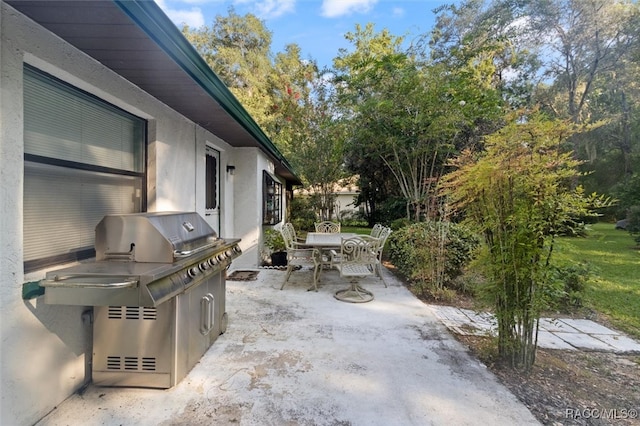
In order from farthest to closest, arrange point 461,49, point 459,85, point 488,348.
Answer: point 461,49 < point 459,85 < point 488,348

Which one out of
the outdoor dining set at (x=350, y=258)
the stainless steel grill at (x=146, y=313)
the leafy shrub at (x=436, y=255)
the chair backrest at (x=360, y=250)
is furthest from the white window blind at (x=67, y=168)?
the leafy shrub at (x=436, y=255)

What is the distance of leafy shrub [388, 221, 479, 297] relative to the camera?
16.0 ft

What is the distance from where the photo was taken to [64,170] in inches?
88.1

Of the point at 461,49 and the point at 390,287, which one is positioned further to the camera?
the point at 461,49

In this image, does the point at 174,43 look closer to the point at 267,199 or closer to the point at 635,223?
the point at 267,199

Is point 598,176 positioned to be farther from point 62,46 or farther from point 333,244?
point 62,46

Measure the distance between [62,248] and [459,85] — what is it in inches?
286

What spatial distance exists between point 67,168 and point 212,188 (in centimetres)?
350

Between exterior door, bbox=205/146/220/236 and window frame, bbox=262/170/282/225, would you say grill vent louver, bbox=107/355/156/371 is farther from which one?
window frame, bbox=262/170/282/225

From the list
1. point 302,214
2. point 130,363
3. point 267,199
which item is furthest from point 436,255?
point 302,214

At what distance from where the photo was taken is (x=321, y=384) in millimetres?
2395

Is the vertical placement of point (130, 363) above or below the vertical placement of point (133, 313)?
below

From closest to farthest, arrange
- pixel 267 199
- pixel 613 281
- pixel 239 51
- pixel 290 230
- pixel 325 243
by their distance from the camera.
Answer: pixel 325 243 → pixel 613 281 → pixel 290 230 → pixel 267 199 → pixel 239 51

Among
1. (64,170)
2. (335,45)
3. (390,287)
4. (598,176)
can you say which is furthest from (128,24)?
(598,176)
